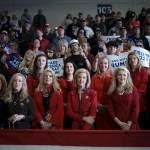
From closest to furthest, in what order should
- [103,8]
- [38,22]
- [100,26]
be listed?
1. [100,26]
2. [38,22]
3. [103,8]

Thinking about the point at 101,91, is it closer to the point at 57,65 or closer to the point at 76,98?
the point at 76,98

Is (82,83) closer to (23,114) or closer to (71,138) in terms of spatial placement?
(23,114)

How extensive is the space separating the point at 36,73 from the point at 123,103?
1954 millimetres

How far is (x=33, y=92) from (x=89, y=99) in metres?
Result: 1.29

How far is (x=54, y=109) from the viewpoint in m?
6.59

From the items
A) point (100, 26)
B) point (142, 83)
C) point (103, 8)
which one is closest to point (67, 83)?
point (142, 83)

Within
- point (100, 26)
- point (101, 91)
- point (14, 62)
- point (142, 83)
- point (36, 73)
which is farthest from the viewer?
point (100, 26)

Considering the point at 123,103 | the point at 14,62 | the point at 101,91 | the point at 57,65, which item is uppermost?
the point at 14,62

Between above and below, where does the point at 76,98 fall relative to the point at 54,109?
above

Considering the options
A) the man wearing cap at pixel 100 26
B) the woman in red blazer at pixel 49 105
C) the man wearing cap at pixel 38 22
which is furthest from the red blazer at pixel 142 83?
the man wearing cap at pixel 38 22

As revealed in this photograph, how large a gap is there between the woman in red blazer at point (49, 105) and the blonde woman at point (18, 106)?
0.87 ft

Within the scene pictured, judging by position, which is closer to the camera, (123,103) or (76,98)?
(123,103)

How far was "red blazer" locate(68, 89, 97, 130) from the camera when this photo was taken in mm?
6367

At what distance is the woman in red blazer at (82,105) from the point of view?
20.9 feet
